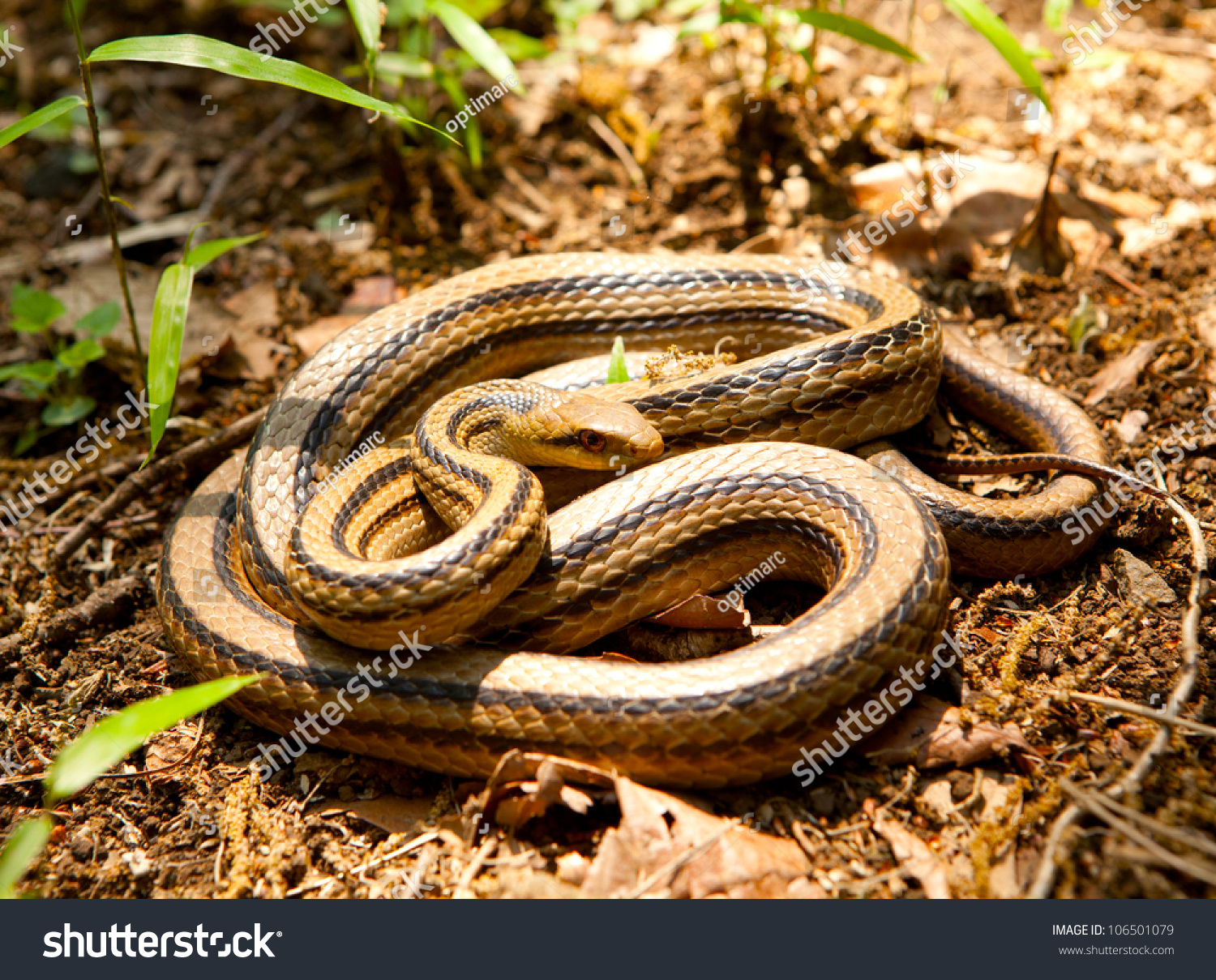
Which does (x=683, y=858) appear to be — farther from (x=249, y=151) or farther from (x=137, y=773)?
(x=249, y=151)

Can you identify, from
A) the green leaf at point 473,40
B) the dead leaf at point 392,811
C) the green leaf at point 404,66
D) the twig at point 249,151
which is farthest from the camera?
the twig at point 249,151

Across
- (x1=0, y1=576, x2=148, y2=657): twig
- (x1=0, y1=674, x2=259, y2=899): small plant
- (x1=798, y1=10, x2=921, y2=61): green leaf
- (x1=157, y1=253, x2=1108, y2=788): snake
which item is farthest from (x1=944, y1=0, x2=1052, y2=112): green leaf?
(x1=0, y1=576, x2=148, y2=657): twig

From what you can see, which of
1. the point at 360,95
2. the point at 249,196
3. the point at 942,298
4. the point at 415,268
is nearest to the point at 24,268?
the point at 249,196

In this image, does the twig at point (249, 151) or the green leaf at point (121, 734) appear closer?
the green leaf at point (121, 734)

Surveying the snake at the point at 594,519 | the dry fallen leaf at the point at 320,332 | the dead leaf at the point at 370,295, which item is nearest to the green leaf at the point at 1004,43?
the snake at the point at 594,519

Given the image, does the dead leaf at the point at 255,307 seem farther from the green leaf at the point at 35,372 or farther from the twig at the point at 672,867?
the twig at the point at 672,867

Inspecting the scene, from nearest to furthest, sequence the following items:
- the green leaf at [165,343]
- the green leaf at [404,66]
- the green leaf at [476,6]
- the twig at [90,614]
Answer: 1. the green leaf at [165,343]
2. the twig at [90,614]
3. the green leaf at [404,66]
4. the green leaf at [476,6]

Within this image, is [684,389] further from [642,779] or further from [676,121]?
[676,121]
